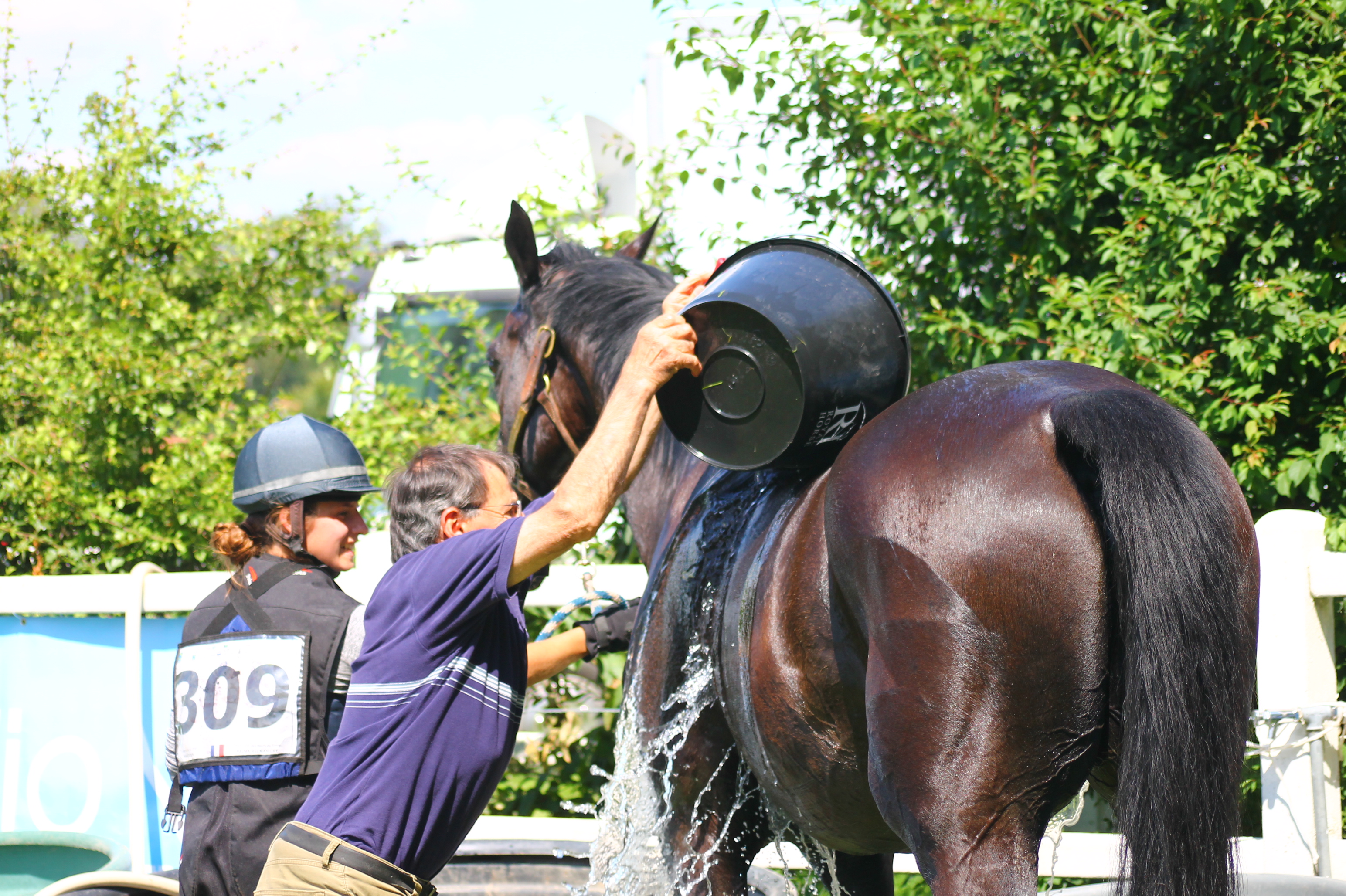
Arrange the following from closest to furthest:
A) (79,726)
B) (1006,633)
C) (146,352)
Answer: (1006,633)
(79,726)
(146,352)

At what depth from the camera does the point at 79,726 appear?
420 cm

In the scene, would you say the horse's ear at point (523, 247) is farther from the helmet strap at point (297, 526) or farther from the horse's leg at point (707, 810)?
the horse's leg at point (707, 810)

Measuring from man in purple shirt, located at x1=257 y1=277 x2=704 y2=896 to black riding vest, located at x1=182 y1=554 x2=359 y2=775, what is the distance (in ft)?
0.70

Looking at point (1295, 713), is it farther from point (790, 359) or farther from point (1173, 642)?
point (790, 359)

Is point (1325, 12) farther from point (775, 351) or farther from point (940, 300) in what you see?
point (775, 351)

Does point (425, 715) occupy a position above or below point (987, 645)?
below

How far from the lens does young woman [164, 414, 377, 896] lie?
2502 mm

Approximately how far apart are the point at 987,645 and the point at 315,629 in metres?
1.57

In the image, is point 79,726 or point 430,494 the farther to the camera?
point 79,726

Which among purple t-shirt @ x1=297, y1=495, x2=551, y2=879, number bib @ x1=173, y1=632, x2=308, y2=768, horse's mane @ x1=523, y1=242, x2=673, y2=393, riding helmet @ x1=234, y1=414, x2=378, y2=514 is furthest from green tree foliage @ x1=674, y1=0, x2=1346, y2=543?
number bib @ x1=173, y1=632, x2=308, y2=768

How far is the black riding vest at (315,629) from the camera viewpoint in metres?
2.55

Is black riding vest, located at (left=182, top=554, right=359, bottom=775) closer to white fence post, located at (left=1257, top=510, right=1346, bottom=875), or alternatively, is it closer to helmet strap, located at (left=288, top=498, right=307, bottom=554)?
helmet strap, located at (left=288, top=498, right=307, bottom=554)

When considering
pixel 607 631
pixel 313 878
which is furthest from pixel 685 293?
pixel 313 878

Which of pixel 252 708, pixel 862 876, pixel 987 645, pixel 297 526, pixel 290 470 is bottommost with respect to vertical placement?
pixel 862 876
